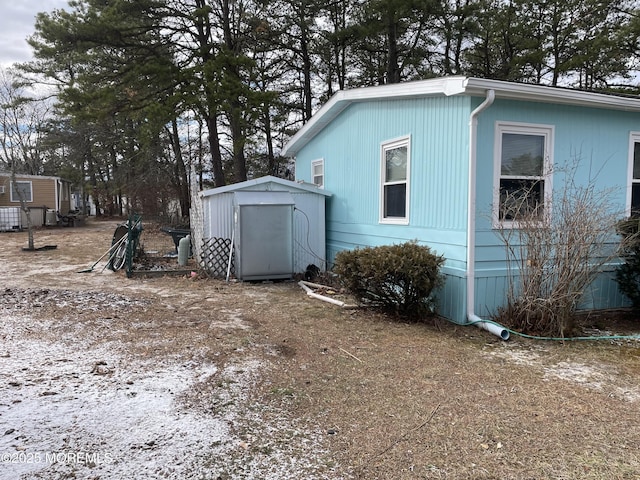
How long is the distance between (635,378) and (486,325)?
4.99ft

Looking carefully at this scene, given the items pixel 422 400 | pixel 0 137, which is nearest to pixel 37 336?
pixel 422 400

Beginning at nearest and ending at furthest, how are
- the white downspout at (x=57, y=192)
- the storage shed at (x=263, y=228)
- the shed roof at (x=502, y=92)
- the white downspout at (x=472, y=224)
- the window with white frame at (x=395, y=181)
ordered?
1. the shed roof at (x=502, y=92)
2. the white downspout at (x=472, y=224)
3. the window with white frame at (x=395, y=181)
4. the storage shed at (x=263, y=228)
5. the white downspout at (x=57, y=192)

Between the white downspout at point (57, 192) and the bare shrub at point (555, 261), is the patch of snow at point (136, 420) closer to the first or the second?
the bare shrub at point (555, 261)

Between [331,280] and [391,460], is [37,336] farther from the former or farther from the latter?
[331,280]

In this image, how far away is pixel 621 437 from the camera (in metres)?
2.66

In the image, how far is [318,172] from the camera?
10.2 metres

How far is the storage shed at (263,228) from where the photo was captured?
314 inches

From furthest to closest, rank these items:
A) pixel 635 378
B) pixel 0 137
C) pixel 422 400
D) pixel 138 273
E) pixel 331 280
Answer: pixel 0 137 → pixel 138 273 → pixel 331 280 → pixel 635 378 → pixel 422 400

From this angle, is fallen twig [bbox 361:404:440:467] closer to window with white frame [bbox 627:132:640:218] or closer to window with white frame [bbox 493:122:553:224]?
window with white frame [bbox 493:122:553:224]

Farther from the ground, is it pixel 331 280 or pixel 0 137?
pixel 0 137

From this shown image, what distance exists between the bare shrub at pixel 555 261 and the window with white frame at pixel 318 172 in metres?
5.46

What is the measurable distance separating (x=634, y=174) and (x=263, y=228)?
5.92m

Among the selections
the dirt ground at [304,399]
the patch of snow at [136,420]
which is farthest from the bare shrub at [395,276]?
the patch of snow at [136,420]

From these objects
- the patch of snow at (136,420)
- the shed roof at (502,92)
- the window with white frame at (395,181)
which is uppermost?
the shed roof at (502,92)
